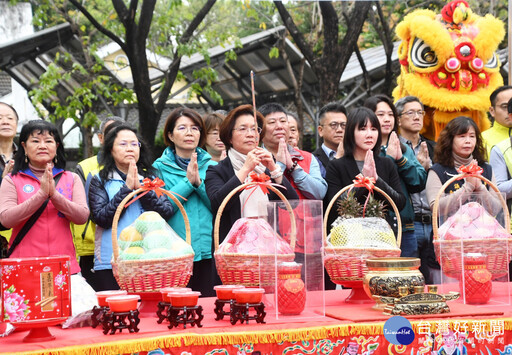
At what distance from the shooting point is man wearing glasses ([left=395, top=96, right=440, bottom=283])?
4008 mm

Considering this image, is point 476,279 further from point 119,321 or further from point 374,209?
point 119,321

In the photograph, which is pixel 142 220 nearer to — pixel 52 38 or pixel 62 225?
pixel 62 225

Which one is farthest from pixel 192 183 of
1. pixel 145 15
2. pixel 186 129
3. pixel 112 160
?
pixel 145 15

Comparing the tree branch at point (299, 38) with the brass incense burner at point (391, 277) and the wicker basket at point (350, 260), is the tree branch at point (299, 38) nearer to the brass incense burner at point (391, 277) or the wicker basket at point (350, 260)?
the wicker basket at point (350, 260)

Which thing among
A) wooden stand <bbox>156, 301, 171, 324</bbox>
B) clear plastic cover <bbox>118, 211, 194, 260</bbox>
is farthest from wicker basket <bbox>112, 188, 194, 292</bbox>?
wooden stand <bbox>156, 301, 171, 324</bbox>

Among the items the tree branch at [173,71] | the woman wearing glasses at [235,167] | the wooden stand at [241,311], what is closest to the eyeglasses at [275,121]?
the woman wearing glasses at [235,167]

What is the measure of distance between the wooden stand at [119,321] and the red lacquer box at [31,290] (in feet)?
0.46

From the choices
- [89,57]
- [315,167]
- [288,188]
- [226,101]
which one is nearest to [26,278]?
[288,188]

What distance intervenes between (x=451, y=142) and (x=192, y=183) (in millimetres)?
1549

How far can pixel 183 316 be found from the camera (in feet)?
7.45

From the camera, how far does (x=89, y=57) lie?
9266mm

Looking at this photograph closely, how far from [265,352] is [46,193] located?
4.41 feet

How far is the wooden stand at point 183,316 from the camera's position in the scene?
7.40 ft

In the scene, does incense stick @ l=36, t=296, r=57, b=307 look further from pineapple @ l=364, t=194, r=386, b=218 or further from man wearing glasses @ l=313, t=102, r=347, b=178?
man wearing glasses @ l=313, t=102, r=347, b=178
